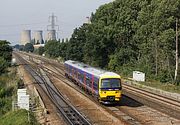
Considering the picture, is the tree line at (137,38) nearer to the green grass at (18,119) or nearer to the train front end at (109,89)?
the train front end at (109,89)

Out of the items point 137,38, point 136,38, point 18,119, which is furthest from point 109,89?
point 136,38

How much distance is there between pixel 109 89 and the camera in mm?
33500

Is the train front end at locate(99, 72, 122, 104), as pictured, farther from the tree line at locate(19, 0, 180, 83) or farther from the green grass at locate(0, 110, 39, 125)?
the tree line at locate(19, 0, 180, 83)

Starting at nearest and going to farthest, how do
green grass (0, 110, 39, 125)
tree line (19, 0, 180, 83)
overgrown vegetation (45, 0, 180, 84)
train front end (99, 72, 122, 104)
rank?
green grass (0, 110, 39, 125) < train front end (99, 72, 122, 104) < tree line (19, 0, 180, 83) < overgrown vegetation (45, 0, 180, 84)

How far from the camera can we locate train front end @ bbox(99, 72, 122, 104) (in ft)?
110

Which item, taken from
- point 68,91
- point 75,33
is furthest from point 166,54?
point 75,33

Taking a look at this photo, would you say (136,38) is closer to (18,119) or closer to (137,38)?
(137,38)

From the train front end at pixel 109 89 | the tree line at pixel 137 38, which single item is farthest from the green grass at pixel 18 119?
the tree line at pixel 137 38

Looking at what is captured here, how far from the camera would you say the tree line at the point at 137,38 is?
54406 mm

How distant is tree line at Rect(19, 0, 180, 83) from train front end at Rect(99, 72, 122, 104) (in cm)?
2081

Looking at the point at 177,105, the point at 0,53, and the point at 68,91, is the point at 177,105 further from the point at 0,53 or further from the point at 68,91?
the point at 0,53

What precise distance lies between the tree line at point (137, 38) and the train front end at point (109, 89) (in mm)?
20807

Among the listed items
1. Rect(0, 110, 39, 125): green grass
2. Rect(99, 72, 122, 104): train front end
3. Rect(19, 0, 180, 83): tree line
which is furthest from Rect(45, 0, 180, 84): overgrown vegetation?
Rect(0, 110, 39, 125): green grass

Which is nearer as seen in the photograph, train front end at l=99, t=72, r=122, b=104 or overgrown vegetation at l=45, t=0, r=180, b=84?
train front end at l=99, t=72, r=122, b=104
